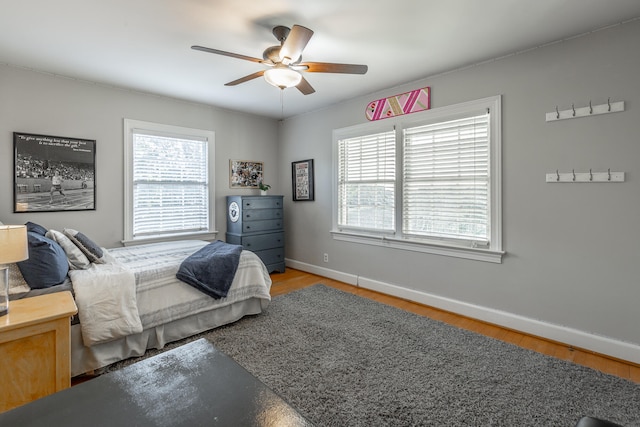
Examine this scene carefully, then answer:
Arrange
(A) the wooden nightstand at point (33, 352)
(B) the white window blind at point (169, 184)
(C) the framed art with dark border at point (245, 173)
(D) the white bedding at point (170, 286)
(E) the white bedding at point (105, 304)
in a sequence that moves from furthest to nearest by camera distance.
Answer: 1. (C) the framed art with dark border at point (245, 173)
2. (B) the white window blind at point (169, 184)
3. (D) the white bedding at point (170, 286)
4. (E) the white bedding at point (105, 304)
5. (A) the wooden nightstand at point (33, 352)

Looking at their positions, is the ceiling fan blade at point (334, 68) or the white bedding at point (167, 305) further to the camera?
the ceiling fan blade at point (334, 68)

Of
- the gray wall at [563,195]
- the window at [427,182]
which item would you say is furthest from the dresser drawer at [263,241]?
the gray wall at [563,195]

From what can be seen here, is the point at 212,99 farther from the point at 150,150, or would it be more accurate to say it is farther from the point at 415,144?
the point at 415,144

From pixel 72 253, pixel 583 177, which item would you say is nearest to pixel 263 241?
pixel 72 253

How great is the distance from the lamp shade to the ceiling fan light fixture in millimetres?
1835

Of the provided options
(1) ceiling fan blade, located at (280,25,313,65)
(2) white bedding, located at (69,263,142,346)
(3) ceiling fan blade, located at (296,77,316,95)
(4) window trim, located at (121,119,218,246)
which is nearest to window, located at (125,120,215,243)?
(4) window trim, located at (121,119,218,246)

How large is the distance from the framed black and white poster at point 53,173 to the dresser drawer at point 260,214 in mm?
1791

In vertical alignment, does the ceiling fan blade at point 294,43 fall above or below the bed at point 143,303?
above

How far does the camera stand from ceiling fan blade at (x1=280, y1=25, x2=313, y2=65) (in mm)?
1956

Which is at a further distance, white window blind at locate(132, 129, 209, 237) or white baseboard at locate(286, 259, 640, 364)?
white window blind at locate(132, 129, 209, 237)

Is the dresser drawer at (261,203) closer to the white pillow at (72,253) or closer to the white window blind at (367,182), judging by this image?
the white window blind at (367,182)

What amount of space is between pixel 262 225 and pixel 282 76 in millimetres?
2637

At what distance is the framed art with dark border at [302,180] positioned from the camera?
4.76 m

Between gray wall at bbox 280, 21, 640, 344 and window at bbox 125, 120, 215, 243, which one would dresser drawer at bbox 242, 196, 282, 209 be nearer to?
window at bbox 125, 120, 215, 243
